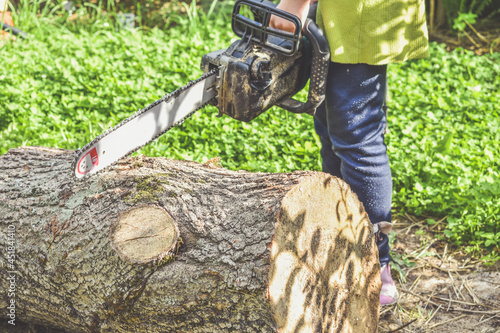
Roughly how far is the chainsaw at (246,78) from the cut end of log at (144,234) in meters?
0.25

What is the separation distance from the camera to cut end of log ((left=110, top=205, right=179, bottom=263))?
5.31ft

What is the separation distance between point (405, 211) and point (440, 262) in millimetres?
431

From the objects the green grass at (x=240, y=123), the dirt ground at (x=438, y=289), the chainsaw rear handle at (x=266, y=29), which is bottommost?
the dirt ground at (x=438, y=289)

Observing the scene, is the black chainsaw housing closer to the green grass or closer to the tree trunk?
the tree trunk

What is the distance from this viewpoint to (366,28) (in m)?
1.97

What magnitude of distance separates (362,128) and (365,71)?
0.23 metres

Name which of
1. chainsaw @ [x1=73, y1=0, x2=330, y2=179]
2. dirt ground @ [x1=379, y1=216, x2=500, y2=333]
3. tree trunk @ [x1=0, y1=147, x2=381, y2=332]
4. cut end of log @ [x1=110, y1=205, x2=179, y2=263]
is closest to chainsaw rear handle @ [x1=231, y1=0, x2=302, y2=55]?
chainsaw @ [x1=73, y1=0, x2=330, y2=179]

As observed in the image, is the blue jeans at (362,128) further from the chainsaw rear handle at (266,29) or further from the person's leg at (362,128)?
the chainsaw rear handle at (266,29)

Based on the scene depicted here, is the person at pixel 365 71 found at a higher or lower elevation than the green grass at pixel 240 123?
higher

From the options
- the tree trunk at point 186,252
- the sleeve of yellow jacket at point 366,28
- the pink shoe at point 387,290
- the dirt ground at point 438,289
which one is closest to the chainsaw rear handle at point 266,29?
the sleeve of yellow jacket at point 366,28

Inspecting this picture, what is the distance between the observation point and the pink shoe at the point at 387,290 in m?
2.29

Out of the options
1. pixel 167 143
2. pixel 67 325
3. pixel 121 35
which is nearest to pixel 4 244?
pixel 67 325

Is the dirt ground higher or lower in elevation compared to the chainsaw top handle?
lower

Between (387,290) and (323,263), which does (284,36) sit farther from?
(387,290)
